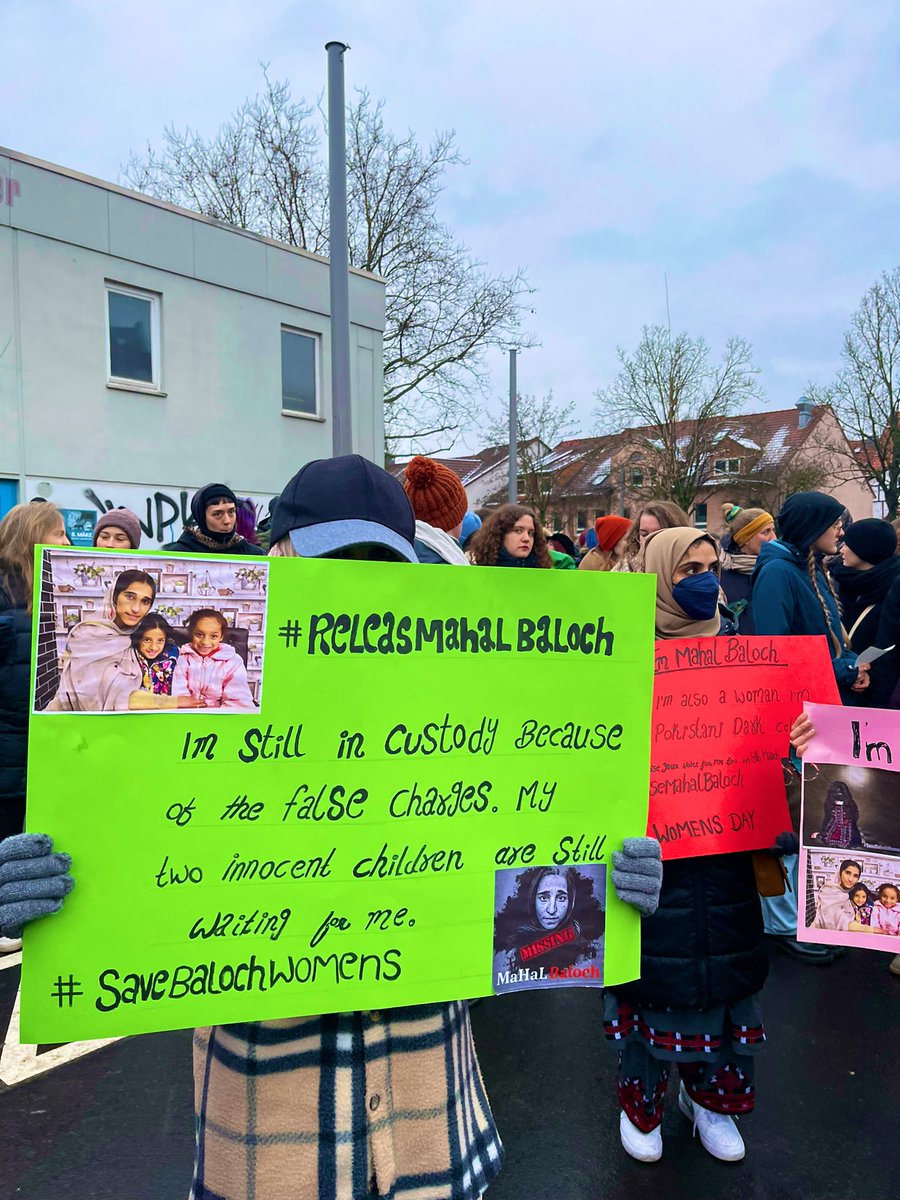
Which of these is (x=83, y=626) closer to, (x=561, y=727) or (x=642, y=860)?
(x=561, y=727)

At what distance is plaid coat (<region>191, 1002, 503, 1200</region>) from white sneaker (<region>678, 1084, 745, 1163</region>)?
1.47 metres

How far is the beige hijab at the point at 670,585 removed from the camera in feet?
7.54

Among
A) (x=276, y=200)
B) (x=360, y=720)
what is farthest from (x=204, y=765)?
(x=276, y=200)

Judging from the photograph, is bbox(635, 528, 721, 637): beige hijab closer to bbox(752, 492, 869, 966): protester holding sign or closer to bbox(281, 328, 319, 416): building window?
bbox(752, 492, 869, 966): protester holding sign

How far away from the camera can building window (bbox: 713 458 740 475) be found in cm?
3111

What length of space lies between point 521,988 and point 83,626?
3.10 feet

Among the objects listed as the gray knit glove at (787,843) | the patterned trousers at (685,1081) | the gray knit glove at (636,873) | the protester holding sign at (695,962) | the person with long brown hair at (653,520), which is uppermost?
the person with long brown hair at (653,520)

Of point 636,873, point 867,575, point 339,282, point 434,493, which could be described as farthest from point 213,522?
point 636,873

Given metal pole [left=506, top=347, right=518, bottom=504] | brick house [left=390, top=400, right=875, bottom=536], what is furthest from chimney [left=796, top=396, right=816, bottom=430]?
metal pole [left=506, top=347, right=518, bottom=504]

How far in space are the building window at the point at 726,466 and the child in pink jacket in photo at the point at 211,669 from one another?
31.4 metres

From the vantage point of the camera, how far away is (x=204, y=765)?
121 centimetres

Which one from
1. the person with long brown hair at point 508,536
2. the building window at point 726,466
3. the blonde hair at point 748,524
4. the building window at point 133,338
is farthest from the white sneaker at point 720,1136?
the building window at point 726,466

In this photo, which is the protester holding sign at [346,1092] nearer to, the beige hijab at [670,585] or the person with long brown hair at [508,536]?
the beige hijab at [670,585]

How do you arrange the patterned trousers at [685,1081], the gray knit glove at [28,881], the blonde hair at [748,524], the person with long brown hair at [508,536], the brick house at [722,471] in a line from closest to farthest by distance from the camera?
the gray knit glove at [28,881] < the patterned trousers at [685,1081] < the person with long brown hair at [508,536] < the blonde hair at [748,524] < the brick house at [722,471]
